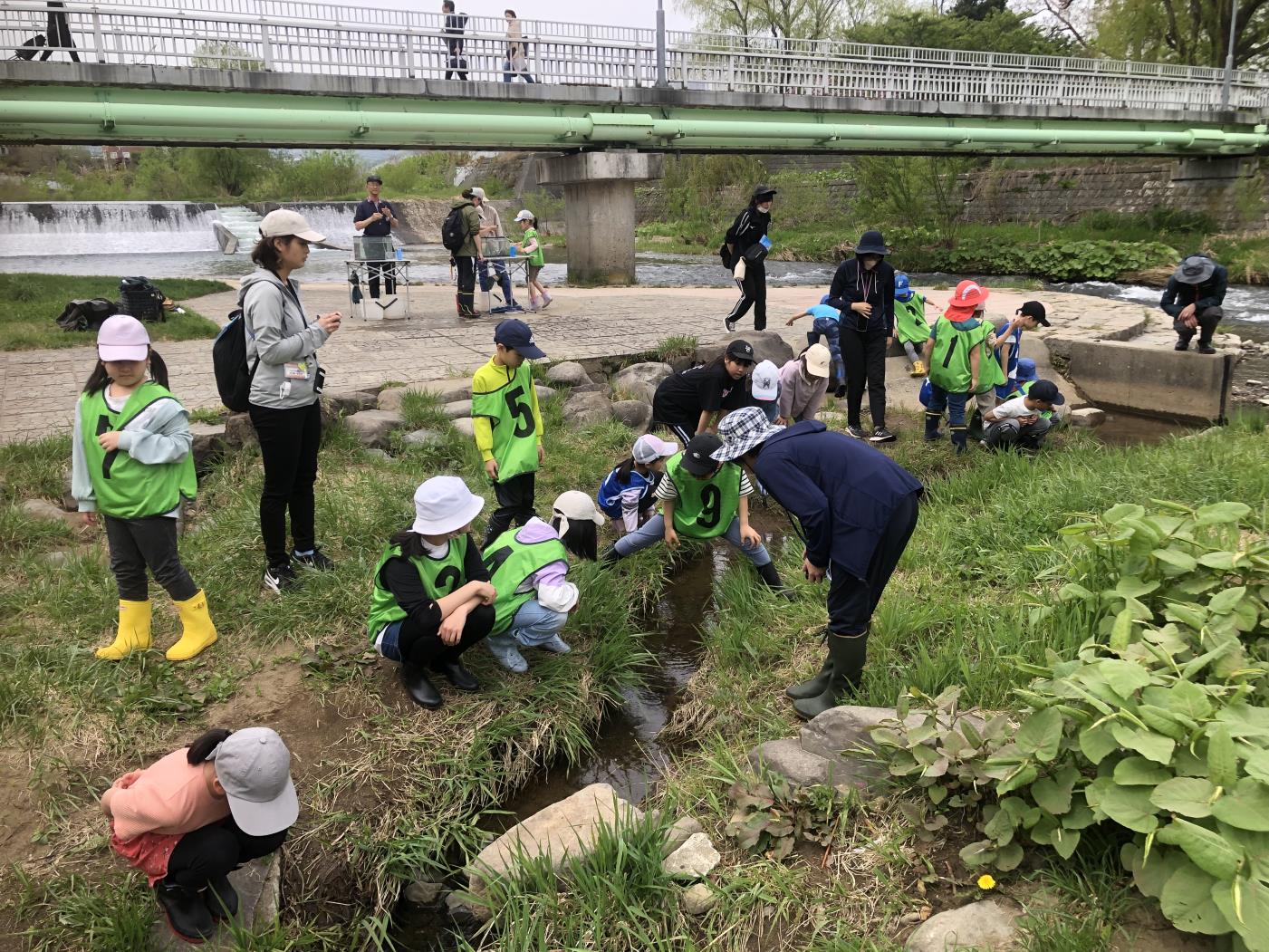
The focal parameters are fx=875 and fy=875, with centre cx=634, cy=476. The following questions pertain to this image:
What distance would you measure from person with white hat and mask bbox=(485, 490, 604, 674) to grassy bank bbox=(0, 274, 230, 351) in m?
7.37

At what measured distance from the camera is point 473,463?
20.6 ft

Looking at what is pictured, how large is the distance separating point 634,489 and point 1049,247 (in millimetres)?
20051

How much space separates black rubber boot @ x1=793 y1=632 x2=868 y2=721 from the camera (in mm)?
3531

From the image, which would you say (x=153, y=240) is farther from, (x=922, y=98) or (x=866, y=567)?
(x=866, y=567)

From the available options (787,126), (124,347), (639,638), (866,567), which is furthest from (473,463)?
(787,126)

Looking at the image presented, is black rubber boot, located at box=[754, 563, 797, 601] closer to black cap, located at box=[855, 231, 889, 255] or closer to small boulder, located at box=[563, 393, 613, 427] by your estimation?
small boulder, located at box=[563, 393, 613, 427]

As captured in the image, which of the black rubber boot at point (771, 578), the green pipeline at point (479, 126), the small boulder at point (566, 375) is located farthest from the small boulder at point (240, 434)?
the green pipeline at point (479, 126)

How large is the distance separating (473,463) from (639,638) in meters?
2.16

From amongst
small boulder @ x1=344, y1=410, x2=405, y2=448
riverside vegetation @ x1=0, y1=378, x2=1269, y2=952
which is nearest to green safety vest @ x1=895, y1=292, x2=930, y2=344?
riverside vegetation @ x1=0, y1=378, x2=1269, y2=952

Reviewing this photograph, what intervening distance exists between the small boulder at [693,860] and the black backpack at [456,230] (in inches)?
348

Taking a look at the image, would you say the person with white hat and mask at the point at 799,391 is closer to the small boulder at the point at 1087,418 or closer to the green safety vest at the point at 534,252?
the small boulder at the point at 1087,418

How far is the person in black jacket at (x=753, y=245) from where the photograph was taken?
30.0ft

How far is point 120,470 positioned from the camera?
3613mm

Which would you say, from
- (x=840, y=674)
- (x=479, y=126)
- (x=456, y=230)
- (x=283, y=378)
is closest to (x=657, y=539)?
(x=840, y=674)
